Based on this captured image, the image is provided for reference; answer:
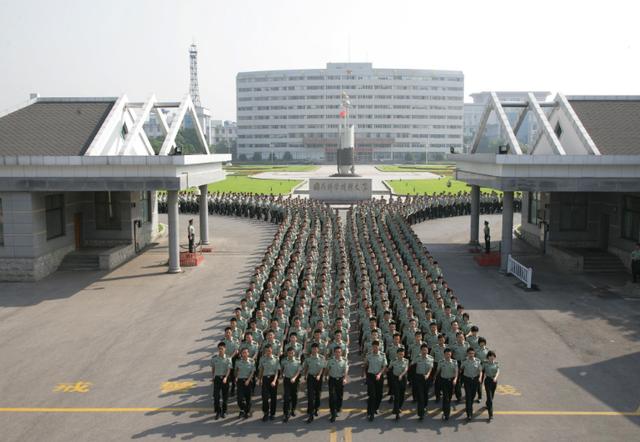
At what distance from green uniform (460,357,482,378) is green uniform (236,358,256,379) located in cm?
336

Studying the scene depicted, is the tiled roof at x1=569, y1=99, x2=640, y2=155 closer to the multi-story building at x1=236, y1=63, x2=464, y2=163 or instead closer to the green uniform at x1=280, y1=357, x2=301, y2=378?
the green uniform at x1=280, y1=357, x2=301, y2=378

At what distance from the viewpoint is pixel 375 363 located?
9.31 m

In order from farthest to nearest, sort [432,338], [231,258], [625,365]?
[231,258], [625,365], [432,338]

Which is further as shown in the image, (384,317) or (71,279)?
(71,279)

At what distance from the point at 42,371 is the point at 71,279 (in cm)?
892

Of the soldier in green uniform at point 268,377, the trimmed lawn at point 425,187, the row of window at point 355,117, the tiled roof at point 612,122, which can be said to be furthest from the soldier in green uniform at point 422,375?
the row of window at point 355,117

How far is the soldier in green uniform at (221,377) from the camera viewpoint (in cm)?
921

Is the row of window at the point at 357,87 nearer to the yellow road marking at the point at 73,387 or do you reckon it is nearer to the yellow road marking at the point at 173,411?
the yellow road marking at the point at 73,387

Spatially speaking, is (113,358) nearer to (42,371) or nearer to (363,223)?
(42,371)

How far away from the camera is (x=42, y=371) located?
1152cm

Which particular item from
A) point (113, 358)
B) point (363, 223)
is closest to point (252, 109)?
point (363, 223)

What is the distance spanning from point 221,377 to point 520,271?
13.3 m

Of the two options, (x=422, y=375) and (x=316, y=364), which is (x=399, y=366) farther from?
(x=316, y=364)

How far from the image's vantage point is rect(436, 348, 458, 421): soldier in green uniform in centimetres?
934
